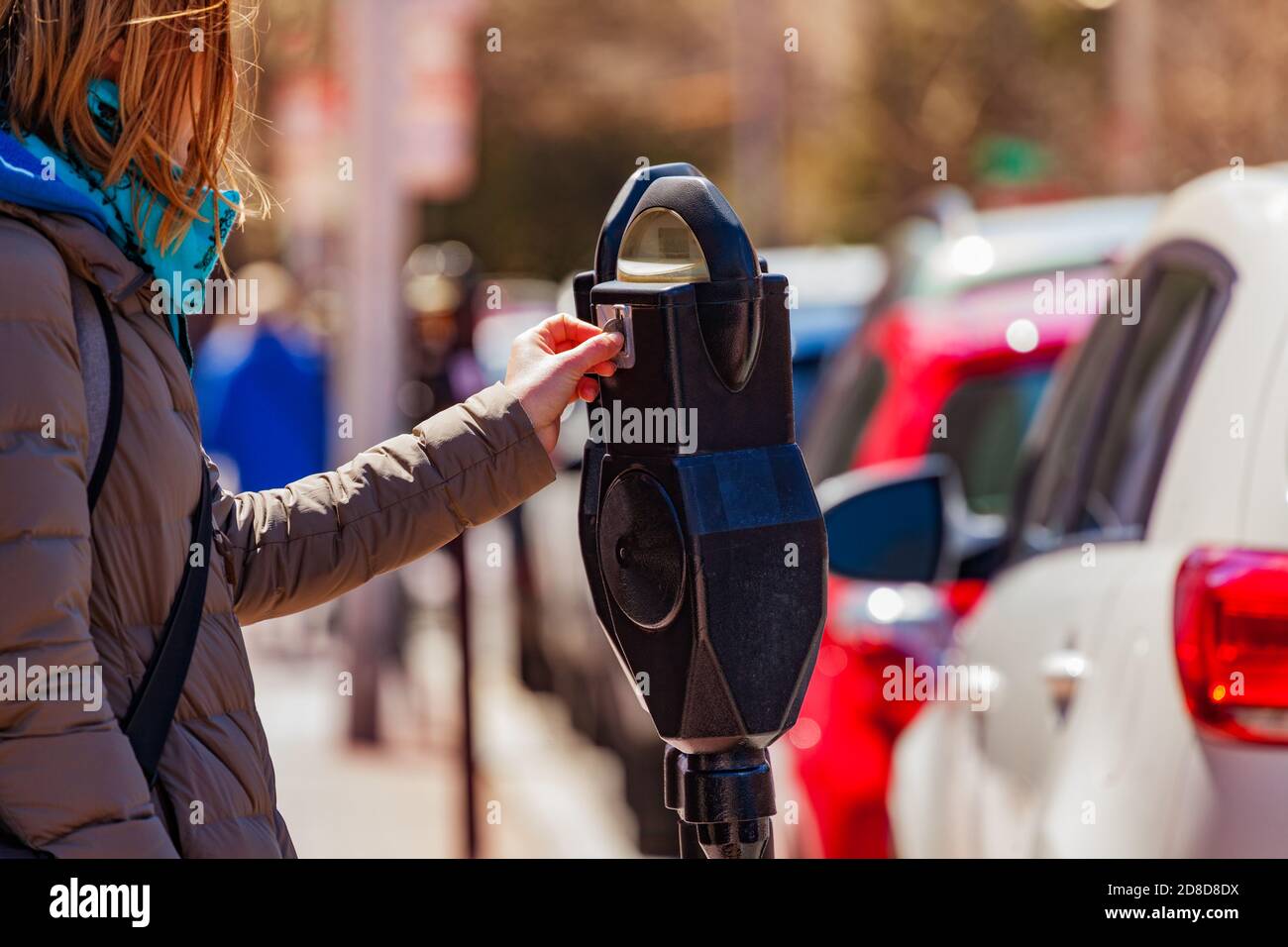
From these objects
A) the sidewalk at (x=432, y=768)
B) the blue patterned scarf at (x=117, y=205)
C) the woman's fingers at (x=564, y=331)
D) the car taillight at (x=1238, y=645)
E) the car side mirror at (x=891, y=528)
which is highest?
the blue patterned scarf at (x=117, y=205)

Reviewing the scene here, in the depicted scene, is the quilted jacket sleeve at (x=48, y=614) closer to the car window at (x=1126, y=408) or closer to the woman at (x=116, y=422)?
the woman at (x=116, y=422)

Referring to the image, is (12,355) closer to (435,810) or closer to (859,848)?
(859,848)

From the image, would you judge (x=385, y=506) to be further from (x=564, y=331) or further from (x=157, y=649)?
(x=157, y=649)

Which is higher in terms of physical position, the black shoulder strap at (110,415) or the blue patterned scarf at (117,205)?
the blue patterned scarf at (117,205)

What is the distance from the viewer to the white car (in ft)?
7.79

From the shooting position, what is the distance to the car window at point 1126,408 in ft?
9.38

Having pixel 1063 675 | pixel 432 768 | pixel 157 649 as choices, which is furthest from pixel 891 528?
pixel 432 768

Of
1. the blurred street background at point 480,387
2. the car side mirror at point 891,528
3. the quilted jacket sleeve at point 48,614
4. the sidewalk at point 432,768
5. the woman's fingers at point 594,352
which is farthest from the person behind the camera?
the sidewalk at point 432,768

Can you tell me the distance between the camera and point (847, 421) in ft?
15.9

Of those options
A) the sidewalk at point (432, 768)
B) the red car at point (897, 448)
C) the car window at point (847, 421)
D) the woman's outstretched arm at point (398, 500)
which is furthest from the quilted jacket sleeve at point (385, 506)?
the sidewalk at point (432, 768)

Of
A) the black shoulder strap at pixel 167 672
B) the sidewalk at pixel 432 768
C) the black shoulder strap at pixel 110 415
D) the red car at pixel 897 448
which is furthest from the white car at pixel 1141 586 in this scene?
the sidewalk at pixel 432 768

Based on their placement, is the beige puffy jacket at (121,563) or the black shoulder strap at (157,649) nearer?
the beige puffy jacket at (121,563)

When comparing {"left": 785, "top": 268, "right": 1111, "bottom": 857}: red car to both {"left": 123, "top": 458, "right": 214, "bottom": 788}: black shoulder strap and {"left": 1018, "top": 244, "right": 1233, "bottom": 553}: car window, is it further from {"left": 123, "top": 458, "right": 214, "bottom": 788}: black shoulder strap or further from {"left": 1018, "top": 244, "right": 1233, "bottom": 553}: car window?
{"left": 123, "top": 458, "right": 214, "bottom": 788}: black shoulder strap

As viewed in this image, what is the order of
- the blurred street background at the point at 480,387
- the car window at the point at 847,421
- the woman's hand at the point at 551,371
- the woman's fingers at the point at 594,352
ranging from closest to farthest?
the woman's fingers at the point at 594,352, the woman's hand at the point at 551,371, the car window at the point at 847,421, the blurred street background at the point at 480,387
